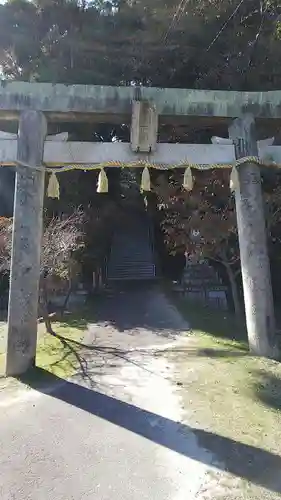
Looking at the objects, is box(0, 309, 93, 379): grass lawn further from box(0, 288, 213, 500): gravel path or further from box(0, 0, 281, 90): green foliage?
box(0, 0, 281, 90): green foliage

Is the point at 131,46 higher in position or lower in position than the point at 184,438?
higher

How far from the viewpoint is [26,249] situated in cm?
638

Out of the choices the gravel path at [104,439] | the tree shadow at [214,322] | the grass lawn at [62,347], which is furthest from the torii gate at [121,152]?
the tree shadow at [214,322]

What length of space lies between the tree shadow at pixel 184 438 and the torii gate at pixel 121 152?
1499 millimetres

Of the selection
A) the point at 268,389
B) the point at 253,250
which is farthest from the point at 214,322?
the point at 268,389

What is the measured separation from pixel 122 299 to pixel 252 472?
11.3 m

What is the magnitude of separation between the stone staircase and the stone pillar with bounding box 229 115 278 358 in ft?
39.0

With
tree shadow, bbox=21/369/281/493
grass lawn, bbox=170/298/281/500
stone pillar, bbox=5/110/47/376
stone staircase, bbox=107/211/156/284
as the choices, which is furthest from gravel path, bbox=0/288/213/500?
stone staircase, bbox=107/211/156/284

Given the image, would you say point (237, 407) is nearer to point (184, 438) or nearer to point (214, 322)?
point (184, 438)

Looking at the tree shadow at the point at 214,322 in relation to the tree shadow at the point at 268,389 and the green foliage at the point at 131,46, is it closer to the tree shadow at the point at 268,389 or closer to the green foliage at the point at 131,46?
the tree shadow at the point at 268,389

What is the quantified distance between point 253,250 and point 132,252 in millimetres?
15046

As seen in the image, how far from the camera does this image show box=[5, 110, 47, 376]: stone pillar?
622 centimetres

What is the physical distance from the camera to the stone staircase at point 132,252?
64.2 feet

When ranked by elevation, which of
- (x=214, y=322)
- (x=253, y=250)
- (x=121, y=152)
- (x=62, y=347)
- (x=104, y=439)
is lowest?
(x=104, y=439)
